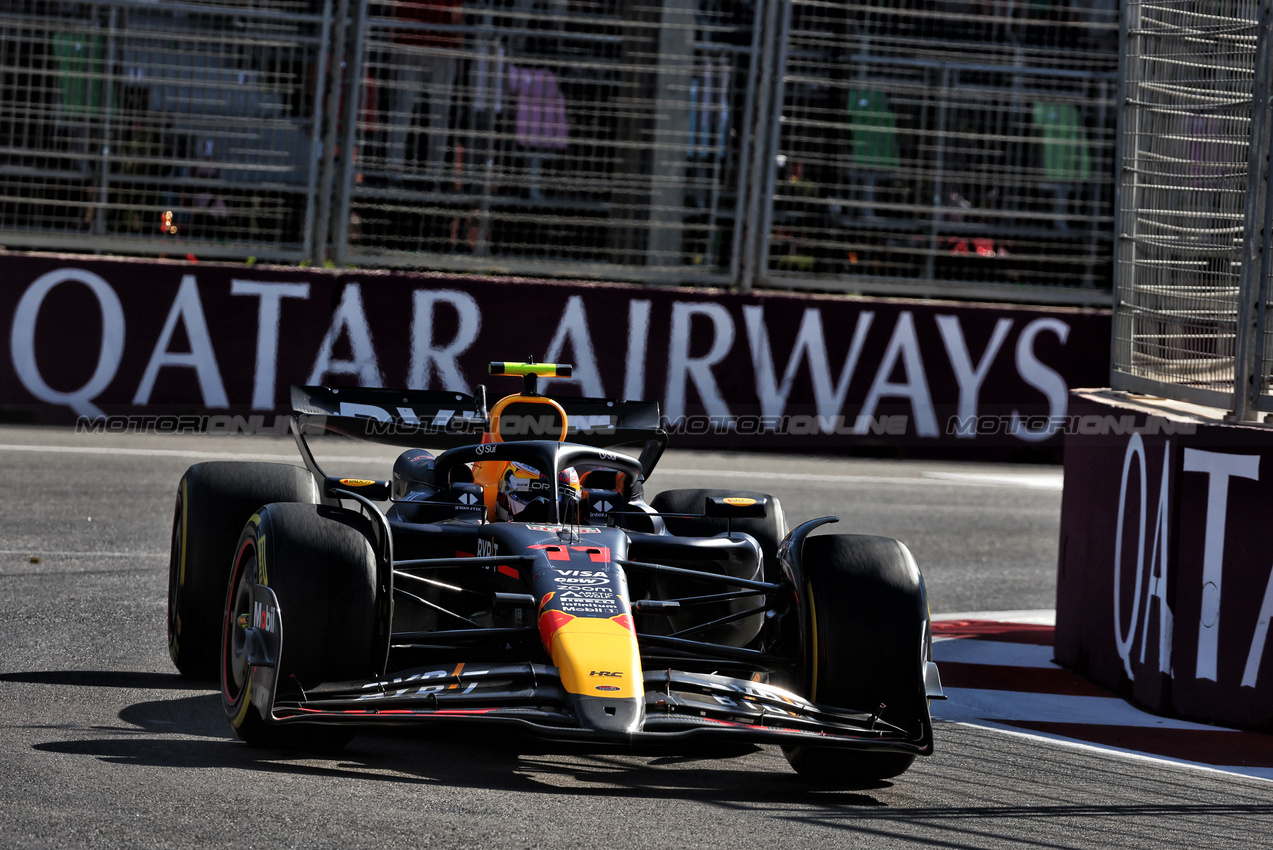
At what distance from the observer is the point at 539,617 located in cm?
483

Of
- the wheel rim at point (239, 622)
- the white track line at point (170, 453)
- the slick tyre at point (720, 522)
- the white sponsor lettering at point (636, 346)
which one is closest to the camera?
the wheel rim at point (239, 622)

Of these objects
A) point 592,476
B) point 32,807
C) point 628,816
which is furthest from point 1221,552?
point 32,807

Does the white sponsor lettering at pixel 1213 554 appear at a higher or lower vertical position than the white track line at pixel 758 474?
higher

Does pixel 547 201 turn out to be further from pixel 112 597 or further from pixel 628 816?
pixel 628 816

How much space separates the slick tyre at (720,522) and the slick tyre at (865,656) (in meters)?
0.98

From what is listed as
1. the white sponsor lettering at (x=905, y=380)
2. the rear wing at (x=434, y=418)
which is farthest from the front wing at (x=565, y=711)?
the white sponsor lettering at (x=905, y=380)

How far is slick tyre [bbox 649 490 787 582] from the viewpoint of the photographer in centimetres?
627

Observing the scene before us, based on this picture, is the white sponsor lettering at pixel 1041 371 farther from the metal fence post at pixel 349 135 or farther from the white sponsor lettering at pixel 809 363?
the metal fence post at pixel 349 135

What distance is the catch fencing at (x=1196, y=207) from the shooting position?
6195 millimetres

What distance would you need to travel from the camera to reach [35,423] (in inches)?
462

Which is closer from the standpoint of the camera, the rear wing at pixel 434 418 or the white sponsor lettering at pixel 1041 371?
the rear wing at pixel 434 418

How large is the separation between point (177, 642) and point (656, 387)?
22.3 feet

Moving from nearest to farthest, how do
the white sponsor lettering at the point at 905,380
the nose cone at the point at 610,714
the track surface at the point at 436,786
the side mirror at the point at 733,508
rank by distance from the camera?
the track surface at the point at 436,786 → the nose cone at the point at 610,714 → the side mirror at the point at 733,508 → the white sponsor lettering at the point at 905,380

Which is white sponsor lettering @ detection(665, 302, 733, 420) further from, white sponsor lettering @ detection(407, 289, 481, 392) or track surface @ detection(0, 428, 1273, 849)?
track surface @ detection(0, 428, 1273, 849)
